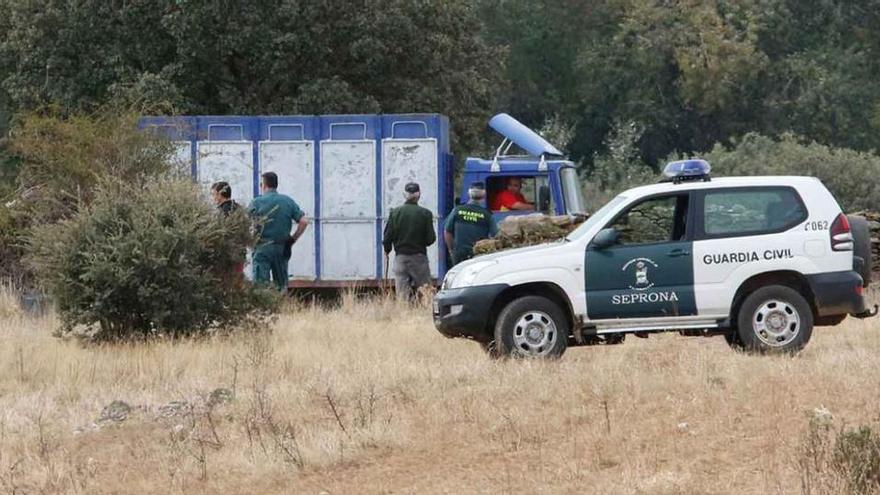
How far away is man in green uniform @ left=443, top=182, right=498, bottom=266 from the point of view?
61.9 feet

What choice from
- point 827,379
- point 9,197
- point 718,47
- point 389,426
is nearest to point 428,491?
point 389,426

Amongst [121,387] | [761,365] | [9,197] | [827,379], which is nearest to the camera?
[827,379]

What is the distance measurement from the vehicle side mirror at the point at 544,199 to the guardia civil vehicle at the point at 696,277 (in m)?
6.99

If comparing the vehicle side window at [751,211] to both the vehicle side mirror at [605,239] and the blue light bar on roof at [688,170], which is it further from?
the vehicle side mirror at [605,239]

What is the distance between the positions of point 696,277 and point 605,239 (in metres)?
0.80

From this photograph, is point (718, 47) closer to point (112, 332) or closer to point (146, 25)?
point (146, 25)

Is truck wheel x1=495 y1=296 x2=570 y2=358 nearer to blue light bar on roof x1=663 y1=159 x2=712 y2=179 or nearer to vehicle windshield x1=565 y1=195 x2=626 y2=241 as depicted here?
vehicle windshield x1=565 y1=195 x2=626 y2=241

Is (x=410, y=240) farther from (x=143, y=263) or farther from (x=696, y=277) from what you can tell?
(x=696, y=277)

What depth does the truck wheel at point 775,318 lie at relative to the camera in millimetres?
13430

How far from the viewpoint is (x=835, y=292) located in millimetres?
13391

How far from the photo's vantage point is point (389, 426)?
10719mm

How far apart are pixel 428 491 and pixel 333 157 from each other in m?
14.0

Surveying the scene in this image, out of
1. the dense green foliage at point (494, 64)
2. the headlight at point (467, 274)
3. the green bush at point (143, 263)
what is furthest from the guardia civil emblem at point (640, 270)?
the dense green foliage at point (494, 64)

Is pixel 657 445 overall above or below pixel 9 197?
below
